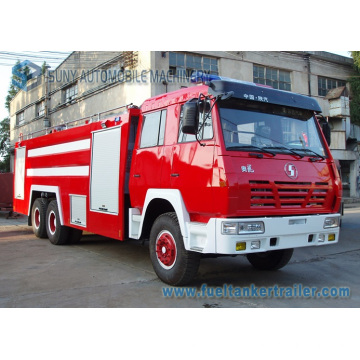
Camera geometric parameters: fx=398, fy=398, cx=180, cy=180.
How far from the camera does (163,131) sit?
5.97 metres

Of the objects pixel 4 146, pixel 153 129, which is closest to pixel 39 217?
A: pixel 153 129

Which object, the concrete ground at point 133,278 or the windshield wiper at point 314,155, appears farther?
the windshield wiper at point 314,155

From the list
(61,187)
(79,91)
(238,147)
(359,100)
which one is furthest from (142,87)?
(359,100)

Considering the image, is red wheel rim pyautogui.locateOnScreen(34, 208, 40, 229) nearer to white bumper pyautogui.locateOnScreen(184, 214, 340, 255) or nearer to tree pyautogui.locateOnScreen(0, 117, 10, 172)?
white bumper pyautogui.locateOnScreen(184, 214, 340, 255)

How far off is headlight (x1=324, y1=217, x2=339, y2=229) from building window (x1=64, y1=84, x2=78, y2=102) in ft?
64.6

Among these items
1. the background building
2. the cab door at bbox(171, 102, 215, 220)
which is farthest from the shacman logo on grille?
the background building

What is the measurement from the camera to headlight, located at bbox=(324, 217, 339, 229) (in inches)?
221

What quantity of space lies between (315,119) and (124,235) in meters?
3.56

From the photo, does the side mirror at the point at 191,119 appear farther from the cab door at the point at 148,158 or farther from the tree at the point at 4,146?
the tree at the point at 4,146

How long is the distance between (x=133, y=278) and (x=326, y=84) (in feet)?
72.2

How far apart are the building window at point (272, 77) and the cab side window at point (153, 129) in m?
15.2

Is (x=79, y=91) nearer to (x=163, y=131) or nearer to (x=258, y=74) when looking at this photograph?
(x=258, y=74)

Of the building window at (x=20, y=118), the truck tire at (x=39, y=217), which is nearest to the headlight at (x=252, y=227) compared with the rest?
the truck tire at (x=39, y=217)

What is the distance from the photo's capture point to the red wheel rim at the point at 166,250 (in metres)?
5.52
